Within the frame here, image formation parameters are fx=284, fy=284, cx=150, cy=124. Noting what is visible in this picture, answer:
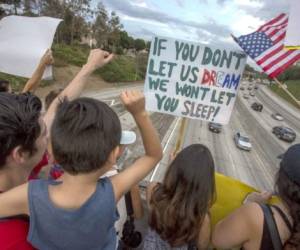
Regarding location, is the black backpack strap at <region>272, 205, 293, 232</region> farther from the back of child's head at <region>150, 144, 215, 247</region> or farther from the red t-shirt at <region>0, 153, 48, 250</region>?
the red t-shirt at <region>0, 153, 48, 250</region>

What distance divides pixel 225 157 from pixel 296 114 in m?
31.7

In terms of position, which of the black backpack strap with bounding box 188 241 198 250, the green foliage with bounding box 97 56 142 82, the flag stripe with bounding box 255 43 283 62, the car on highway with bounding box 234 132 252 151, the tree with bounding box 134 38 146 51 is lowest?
the green foliage with bounding box 97 56 142 82

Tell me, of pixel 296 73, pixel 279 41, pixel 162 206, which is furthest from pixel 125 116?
pixel 296 73

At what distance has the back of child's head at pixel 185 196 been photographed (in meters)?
1.67

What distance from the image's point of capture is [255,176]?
54.1ft

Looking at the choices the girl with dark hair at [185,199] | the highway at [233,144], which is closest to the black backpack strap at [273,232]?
the girl with dark hair at [185,199]

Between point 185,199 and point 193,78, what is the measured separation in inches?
60.1

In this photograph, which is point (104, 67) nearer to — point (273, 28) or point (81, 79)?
point (273, 28)

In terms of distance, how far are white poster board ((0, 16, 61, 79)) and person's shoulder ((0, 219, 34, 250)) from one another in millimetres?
1625

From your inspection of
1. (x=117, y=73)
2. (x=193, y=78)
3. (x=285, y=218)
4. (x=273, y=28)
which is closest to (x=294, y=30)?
(x=193, y=78)

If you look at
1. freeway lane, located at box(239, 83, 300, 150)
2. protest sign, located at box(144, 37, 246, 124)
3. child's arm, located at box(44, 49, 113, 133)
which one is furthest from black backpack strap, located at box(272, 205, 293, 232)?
freeway lane, located at box(239, 83, 300, 150)

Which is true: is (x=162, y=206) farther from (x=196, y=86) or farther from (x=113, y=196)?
(x=196, y=86)

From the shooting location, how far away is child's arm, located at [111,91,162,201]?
1.32 m

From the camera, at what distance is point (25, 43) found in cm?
253
